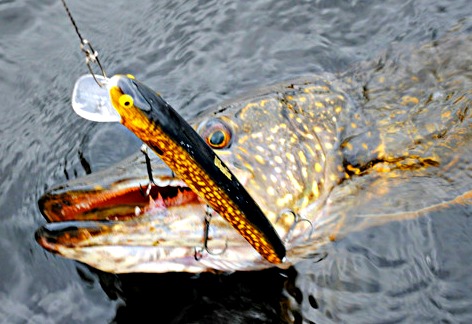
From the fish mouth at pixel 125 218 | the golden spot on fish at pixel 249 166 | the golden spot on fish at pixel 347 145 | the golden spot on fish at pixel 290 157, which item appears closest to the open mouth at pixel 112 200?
the fish mouth at pixel 125 218

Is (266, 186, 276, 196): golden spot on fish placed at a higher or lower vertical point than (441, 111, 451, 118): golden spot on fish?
higher

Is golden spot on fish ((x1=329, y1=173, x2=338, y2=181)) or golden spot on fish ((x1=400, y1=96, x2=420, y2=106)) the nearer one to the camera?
golden spot on fish ((x1=329, y1=173, x2=338, y2=181))

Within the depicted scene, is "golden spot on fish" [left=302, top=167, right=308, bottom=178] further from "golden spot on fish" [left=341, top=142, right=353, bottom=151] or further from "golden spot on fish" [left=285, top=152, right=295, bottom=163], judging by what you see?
"golden spot on fish" [left=341, top=142, right=353, bottom=151]

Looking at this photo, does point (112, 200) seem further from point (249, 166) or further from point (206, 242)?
point (249, 166)

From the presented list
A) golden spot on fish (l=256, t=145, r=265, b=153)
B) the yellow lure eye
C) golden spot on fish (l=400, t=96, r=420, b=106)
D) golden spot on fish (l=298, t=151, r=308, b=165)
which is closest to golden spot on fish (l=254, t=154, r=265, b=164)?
golden spot on fish (l=256, t=145, r=265, b=153)

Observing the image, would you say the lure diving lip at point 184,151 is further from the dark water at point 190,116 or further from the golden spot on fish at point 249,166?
the dark water at point 190,116

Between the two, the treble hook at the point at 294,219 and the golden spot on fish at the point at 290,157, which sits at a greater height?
the golden spot on fish at the point at 290,157

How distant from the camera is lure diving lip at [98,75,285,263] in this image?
249 centimetres

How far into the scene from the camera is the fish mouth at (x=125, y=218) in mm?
3553

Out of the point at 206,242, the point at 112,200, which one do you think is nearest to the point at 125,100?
the point at 112,200

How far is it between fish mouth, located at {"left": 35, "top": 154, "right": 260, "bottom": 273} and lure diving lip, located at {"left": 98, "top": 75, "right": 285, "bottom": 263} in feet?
1.28

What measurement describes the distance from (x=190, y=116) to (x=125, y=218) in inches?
86.1

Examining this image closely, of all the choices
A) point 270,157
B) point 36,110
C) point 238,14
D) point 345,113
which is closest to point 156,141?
point 270,157

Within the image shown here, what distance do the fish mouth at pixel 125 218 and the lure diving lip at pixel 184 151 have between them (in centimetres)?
39
